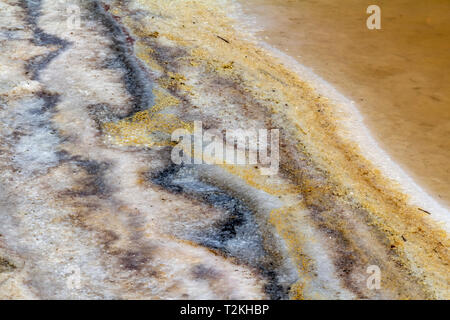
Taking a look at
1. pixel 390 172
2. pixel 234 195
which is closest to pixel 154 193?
pixel 234 195

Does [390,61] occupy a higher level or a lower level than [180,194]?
higher

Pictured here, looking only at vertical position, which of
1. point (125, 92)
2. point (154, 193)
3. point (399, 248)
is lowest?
point (399, 248)

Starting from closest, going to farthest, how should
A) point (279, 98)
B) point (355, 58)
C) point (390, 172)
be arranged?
point (390, 172) → point (279, 98) → point (355, 58)

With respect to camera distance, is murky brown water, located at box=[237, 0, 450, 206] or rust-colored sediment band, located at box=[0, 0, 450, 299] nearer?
rust-colored sediment band, located at box=[0, 0, 450, 299]

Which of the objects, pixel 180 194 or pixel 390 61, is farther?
pixel 390 61

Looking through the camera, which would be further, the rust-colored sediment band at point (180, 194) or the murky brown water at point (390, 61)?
the murky brown water at point (390, 61)

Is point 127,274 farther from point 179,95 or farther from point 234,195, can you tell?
point 179,95

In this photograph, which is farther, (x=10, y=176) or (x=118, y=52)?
(x=118, y=52)
